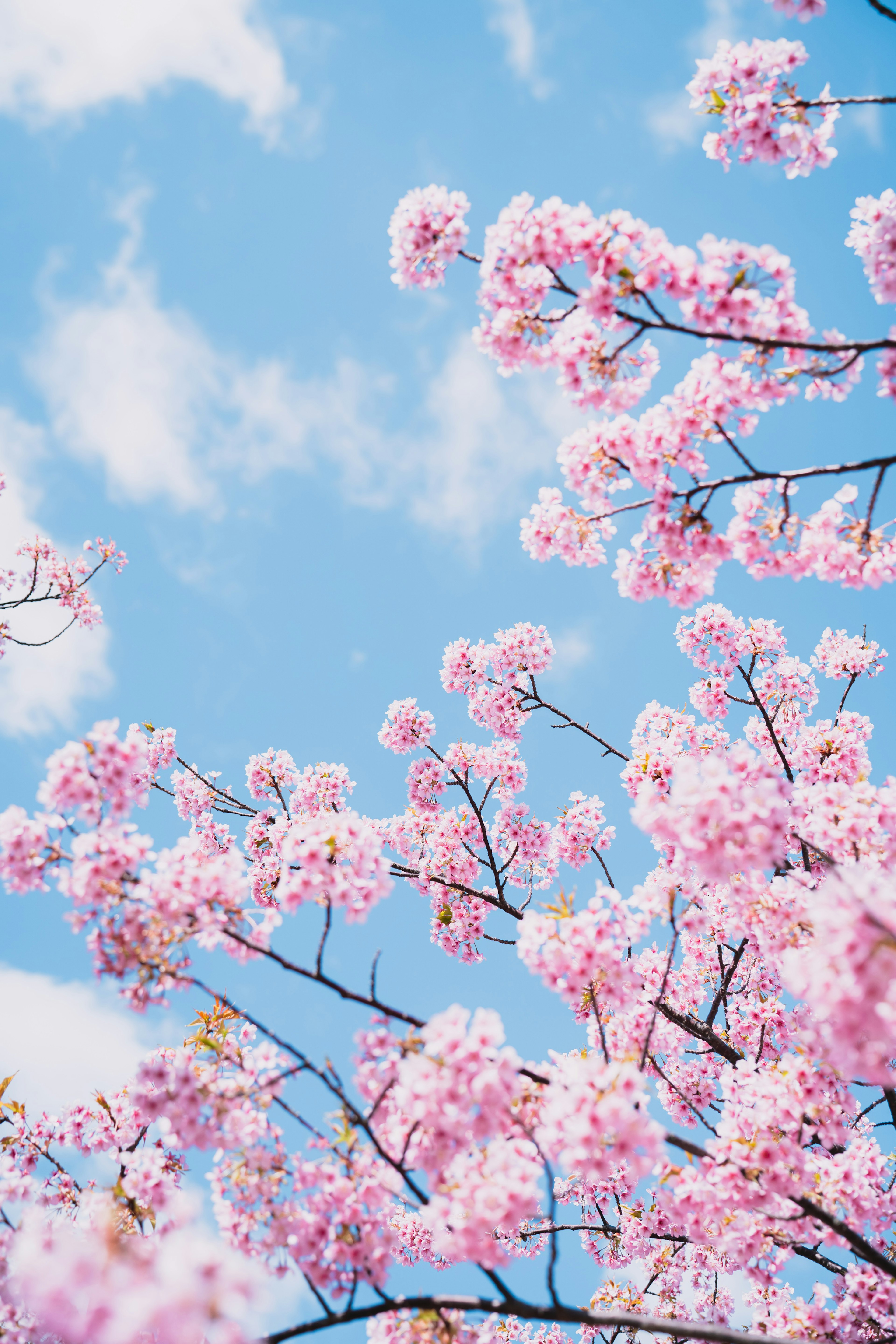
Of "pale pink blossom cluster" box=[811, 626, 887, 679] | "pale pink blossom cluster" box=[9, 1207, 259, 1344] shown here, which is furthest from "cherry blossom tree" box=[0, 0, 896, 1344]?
"pale pink blossom cluster" box=[811, 626, 887, 679]

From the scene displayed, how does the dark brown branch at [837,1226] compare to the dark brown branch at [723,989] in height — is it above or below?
below

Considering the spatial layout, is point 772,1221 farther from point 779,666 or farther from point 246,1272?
point 779,666

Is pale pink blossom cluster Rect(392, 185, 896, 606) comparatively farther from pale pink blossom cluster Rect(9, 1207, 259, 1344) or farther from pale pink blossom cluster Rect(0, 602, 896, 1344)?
pale pink blossom cluster Rect(9, 1207, 259, 1344)

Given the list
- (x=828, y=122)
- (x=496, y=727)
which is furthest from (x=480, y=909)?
(x=828, y=122)

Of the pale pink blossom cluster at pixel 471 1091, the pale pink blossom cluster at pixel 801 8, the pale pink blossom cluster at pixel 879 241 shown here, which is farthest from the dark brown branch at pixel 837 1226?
the pale pink blossom cluster at pixel 801 8

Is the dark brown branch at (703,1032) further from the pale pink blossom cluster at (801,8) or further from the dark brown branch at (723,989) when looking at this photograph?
the pale pink blossom cluster at (801,8)

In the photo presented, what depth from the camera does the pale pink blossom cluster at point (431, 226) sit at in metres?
6.04

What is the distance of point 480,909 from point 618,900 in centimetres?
510

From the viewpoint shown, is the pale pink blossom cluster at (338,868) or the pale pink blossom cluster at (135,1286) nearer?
the pale pink blossom cluster at (135,1286)

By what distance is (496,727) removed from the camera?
10867 mm

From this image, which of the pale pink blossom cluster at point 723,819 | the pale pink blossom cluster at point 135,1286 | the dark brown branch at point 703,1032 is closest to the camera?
the pale pink blossom cluster at point 135,1286

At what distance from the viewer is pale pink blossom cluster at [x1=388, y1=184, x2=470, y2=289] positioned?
6035 mm

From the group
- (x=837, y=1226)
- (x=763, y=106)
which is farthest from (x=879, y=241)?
(x=837, y=1226)

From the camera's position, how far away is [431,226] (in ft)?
19.9
